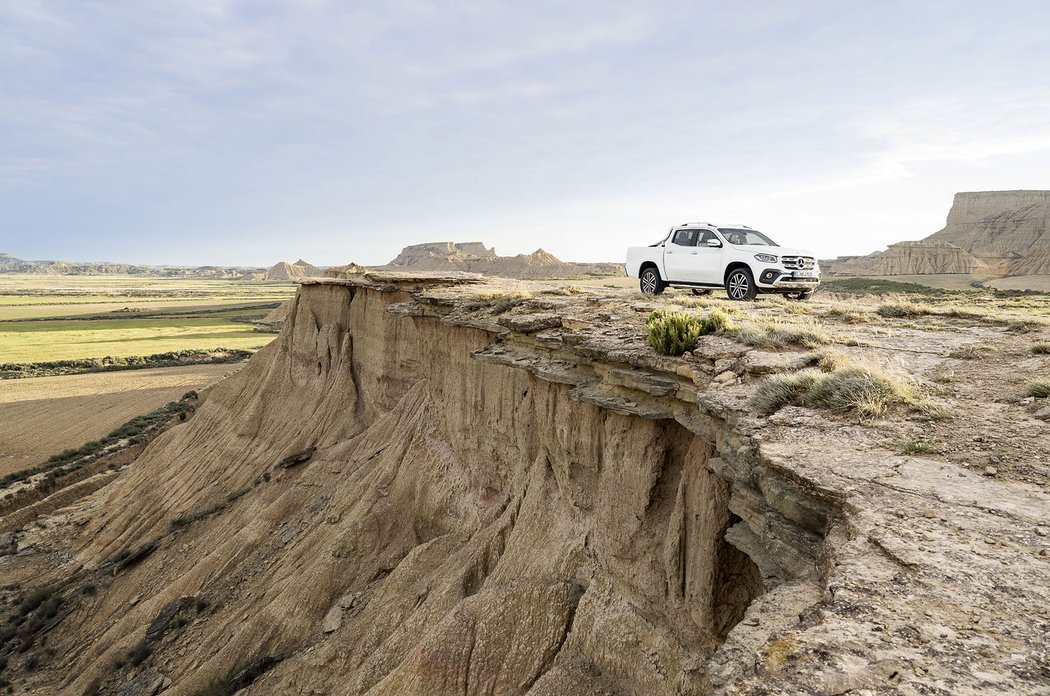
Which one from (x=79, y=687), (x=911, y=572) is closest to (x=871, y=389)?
(x=911, y=572)

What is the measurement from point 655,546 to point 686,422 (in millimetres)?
Answer: 2399

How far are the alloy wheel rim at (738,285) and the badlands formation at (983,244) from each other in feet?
321

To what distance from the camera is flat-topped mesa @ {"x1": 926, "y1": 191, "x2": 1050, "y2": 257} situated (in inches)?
4478

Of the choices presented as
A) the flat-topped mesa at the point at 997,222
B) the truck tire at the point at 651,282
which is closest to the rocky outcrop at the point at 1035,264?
the flat-topped mesa at the point at 997,222

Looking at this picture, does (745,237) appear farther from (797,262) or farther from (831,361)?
(831,361)

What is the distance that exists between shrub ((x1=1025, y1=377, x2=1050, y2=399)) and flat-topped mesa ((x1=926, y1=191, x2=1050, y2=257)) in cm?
13617

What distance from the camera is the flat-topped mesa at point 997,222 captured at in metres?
114

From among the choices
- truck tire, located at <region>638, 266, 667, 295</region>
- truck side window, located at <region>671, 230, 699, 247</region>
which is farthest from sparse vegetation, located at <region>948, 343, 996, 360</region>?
truck tire, located at <region>638, 266, 667, 295</region>

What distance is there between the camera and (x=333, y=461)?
19375mm

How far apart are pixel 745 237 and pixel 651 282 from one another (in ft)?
9.67

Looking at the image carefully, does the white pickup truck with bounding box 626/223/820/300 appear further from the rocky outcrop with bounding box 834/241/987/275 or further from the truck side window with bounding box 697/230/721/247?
the rocky outcrop with bounding box 834/241/987/275

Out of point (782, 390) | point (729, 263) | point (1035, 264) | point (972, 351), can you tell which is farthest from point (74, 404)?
point (1035, 264)

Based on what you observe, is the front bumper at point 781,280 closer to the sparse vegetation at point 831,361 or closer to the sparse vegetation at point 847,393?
the sparse vegetation at point 831,361

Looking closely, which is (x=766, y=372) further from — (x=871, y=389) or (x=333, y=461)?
(x=333, y=461)
